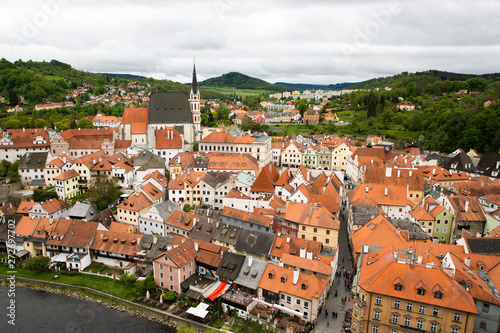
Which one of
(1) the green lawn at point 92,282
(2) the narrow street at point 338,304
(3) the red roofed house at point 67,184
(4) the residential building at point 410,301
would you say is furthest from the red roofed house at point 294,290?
(3) the red roofed house at point 67,184

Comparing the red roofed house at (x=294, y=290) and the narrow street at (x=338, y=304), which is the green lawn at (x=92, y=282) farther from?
the narrow street at (x=338, y=304)

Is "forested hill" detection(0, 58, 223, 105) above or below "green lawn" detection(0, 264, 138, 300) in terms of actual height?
above

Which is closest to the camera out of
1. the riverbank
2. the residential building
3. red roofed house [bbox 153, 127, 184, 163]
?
the residential building

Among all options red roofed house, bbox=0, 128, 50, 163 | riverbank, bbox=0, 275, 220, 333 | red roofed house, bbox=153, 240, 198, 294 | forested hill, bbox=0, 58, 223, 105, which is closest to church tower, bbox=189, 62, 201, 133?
red roofed house, bbox=0, 128, 50, 163

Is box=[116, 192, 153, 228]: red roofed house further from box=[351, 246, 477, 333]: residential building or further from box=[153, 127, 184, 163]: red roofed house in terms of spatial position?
box=[351, 246, 477, 333]: residential building

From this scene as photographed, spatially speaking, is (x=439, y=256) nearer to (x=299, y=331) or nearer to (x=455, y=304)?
(x=455, y=304)

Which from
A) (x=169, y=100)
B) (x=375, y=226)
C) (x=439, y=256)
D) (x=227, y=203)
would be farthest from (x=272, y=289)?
(x=169, y=100)

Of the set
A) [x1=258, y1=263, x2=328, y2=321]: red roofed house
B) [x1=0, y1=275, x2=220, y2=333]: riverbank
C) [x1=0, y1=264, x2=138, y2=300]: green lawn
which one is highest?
[x1=258, y1=263, x2=328, y2=321]: red roofed house

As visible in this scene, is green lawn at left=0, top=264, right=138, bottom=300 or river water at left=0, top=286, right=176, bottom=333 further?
green lawn at left=0, top=264, right=138, bottom=300
